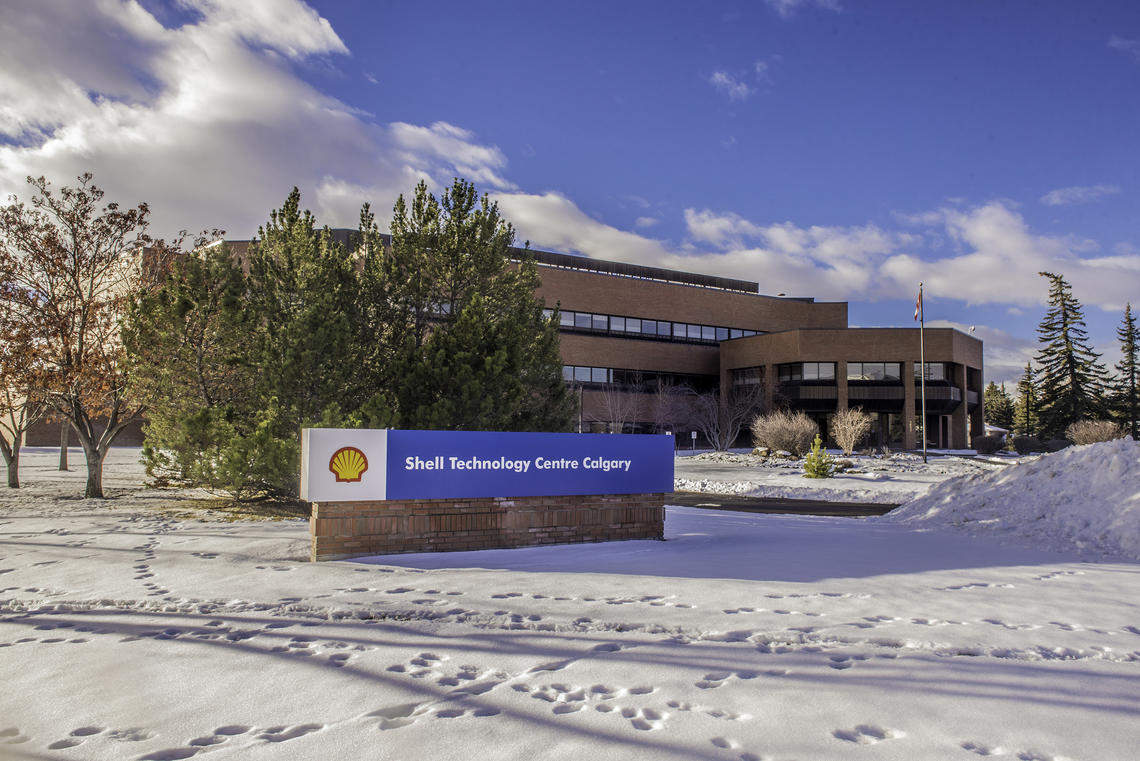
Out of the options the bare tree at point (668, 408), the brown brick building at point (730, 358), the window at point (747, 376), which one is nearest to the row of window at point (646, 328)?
the brown brick building at point (730, 358)

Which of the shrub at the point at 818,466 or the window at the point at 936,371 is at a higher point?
the window at the point at 936,371

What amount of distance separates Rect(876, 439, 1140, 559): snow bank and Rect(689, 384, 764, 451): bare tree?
106 ft

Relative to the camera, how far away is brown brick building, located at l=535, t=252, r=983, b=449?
5250 cm

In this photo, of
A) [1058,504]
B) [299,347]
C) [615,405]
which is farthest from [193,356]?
[615,405]

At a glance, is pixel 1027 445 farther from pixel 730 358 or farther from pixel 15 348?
pixel 15 348

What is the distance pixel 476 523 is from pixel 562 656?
459 centimetres

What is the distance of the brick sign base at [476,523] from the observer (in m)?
8.72

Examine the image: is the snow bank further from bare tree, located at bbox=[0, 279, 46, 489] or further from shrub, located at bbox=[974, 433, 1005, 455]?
shrub, located at bbox=[974, 433, 1005, 455]

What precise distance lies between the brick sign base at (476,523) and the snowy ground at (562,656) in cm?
35

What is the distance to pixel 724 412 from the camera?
5019 centimetres

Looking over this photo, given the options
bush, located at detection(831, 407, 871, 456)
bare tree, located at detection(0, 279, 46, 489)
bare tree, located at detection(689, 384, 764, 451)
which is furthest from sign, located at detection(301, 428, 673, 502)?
bare tree, located at detection(689, 384, 764, 451)

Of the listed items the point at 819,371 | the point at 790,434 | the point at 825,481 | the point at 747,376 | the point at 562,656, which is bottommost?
the point at 825,481

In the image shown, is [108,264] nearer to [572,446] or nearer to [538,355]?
[538,355]

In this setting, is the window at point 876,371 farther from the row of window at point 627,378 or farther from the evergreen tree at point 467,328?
the evergreen tree at point 467,328
